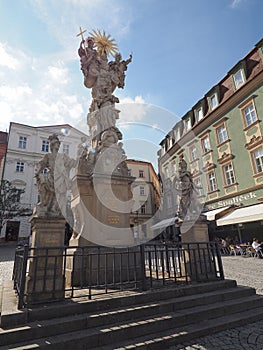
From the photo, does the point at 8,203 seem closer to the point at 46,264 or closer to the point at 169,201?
the point at 169,201

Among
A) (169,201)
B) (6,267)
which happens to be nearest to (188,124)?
(169,201)

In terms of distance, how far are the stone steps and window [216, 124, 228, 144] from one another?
17.0m

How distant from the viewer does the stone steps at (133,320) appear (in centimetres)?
297

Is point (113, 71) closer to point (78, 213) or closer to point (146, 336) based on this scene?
point (78, 213)

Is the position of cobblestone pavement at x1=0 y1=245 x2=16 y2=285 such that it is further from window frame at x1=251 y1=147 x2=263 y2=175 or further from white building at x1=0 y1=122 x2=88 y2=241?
window frame at x1=251 y1=147 x2=263 y2=175

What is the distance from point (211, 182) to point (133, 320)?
18906 mm

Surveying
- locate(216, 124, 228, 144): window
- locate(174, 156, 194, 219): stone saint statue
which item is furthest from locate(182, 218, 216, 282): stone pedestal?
locate(216, 124, 228, 144): window

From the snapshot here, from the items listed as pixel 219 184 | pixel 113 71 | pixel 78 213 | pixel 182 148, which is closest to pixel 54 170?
pixel 78 213

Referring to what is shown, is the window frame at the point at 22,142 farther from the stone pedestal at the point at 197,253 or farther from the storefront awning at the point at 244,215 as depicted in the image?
the stone pedestal at the point at 197,253

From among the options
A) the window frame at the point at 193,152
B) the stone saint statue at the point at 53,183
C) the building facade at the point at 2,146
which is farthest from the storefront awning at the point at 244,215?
the building facade at the point at 2,146

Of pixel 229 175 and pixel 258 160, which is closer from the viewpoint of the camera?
pixel 258 160

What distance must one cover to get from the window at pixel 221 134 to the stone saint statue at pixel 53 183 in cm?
1760

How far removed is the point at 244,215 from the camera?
14.4 meters

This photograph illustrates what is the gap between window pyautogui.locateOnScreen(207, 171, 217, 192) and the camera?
20.3 m
